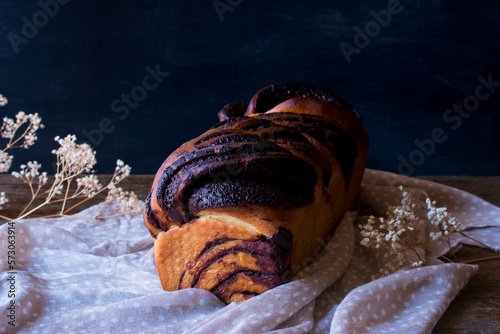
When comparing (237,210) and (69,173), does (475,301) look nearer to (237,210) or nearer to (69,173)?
(237,210)

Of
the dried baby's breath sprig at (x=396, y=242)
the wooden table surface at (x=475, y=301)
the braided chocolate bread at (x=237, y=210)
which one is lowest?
the wooden table surface at (x=475, y=301)

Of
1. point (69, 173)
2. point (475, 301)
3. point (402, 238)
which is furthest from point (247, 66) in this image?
point (475, 301)

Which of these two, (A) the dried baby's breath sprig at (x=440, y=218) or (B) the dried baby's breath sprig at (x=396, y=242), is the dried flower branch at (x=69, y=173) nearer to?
(B) the dried baby's breath sprig at (x=396, y=242)

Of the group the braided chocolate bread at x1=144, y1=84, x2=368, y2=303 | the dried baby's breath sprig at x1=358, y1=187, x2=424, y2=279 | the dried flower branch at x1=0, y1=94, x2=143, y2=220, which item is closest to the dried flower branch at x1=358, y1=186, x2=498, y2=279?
the dried baby's breath sprig at x1=358, y1=187, x2=424, y2=279

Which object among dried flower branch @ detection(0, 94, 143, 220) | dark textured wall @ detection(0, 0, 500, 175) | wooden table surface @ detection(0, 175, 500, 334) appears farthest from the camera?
dark textured wall @ detection(0, 0, 500, 175)

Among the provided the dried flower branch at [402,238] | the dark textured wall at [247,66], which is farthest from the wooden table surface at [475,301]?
the dark textured wall at [247,66]

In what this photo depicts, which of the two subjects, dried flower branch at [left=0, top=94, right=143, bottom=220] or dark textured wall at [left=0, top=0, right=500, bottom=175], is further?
dark textured wall at [left=0, top=0, right=500, bottom=175]

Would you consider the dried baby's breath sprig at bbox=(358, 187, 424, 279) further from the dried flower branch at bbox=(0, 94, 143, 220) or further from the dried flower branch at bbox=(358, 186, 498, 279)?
the dried flower branch at bbox=(0, 94, 143, 220)
